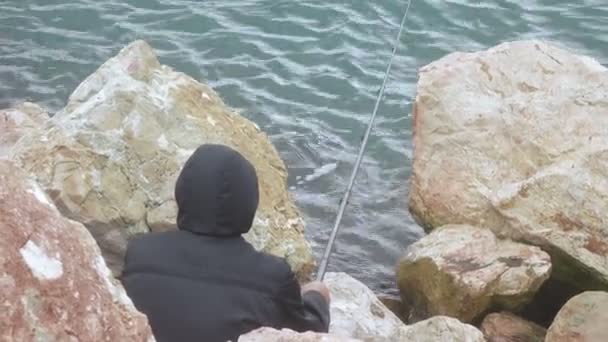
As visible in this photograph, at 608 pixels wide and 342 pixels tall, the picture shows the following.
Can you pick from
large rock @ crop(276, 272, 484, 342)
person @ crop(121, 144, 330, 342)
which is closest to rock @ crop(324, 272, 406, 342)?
large rock @ crop(276, 272, 484, 342)

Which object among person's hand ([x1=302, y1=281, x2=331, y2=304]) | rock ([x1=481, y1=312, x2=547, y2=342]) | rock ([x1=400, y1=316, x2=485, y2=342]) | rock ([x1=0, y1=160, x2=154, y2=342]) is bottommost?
rock ([x1=481, y1=312, x2=547, y2=342])

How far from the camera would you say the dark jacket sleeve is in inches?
149

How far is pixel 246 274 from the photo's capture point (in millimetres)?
3635

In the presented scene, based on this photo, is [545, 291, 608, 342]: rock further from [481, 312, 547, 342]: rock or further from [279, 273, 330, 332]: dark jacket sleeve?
[279, 273, 330, 332]: dark jacket sleeve

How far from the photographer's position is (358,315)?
494 cm

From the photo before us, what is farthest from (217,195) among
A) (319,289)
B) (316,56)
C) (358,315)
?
(316,56)

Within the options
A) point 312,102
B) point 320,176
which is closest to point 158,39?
point 312,102

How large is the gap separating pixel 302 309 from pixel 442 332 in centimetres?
102

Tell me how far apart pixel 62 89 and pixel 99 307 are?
689 centimetres

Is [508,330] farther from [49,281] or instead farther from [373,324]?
[49,281]

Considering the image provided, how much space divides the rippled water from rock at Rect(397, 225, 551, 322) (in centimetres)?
124

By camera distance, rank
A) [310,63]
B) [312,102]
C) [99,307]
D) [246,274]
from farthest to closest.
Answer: [310,63] < [312,102] < [246,274] < [99,307]

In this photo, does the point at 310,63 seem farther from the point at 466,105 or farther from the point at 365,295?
the point at 365,295

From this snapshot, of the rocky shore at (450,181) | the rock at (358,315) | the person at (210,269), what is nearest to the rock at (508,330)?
the rocky shore at (450,181)
